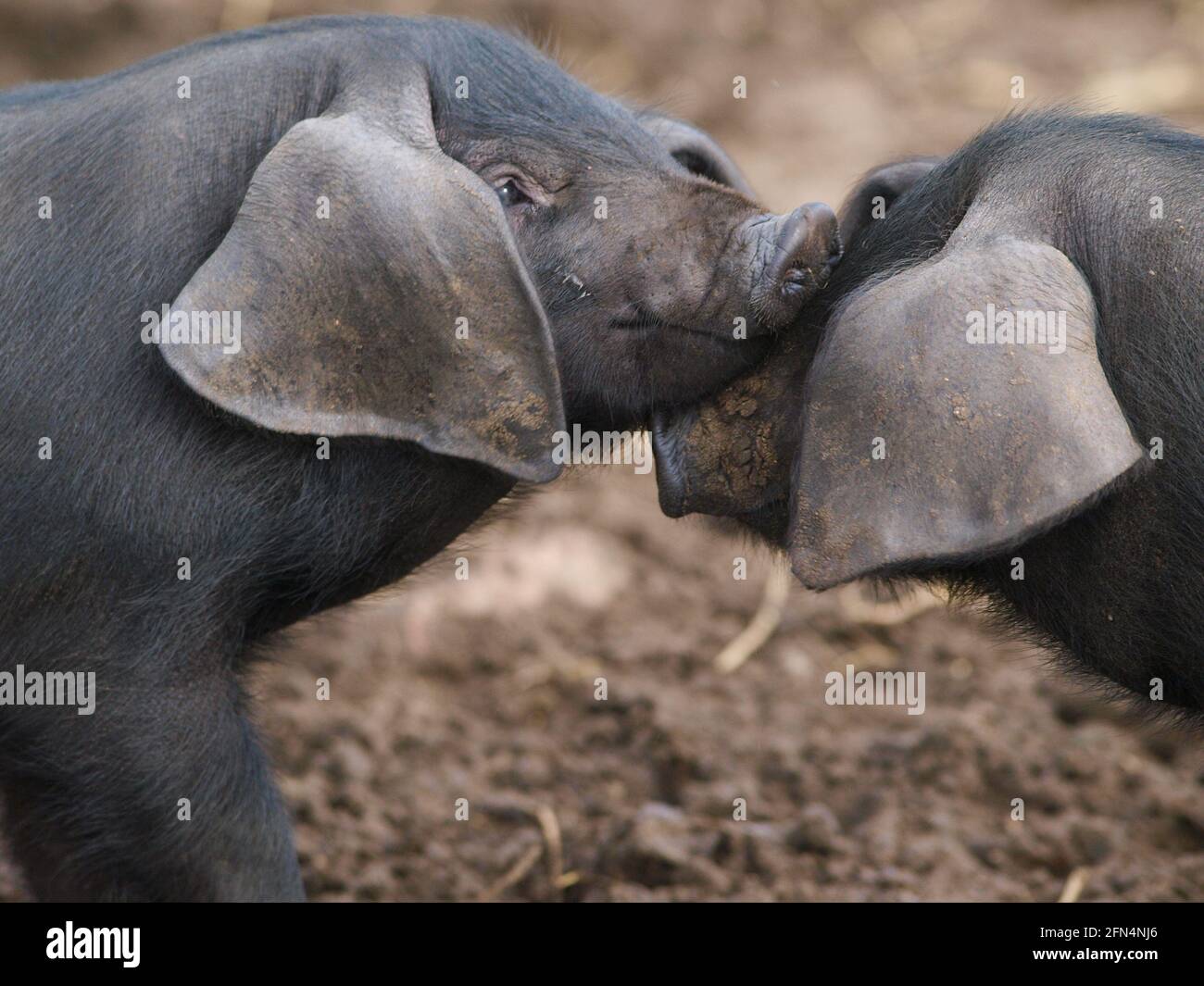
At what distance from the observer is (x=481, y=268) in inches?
127

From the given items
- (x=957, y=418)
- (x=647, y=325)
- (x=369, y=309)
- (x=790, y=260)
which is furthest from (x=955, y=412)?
(x=369, y=309)

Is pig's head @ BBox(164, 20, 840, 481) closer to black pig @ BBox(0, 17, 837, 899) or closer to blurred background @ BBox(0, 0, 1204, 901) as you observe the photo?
black pig @ BBox(0, 17, 837, 899)

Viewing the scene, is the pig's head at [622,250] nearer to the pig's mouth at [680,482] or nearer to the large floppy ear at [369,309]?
the pig's mouth at [680,482]

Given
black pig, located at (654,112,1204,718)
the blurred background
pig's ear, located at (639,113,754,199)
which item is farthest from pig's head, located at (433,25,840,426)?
the blurred background

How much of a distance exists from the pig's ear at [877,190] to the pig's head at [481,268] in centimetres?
37

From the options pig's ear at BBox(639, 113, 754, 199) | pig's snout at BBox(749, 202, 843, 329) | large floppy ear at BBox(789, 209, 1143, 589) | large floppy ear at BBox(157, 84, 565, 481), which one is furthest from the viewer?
pig's ear at BBox(639, 113, 754, 199)

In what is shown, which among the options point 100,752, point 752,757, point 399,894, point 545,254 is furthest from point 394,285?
point 752,757

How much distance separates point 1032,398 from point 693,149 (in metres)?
1.36

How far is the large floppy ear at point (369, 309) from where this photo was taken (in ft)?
10.3

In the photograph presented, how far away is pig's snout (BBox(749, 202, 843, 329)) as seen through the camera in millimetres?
3303

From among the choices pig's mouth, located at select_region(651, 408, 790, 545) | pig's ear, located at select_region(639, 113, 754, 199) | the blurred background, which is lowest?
the blurred background

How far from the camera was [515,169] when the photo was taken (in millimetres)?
3518

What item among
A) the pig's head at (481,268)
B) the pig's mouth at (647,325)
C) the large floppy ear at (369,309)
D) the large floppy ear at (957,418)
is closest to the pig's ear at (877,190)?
the pig's head at (481,268)

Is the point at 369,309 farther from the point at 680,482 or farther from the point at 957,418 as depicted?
the point at 957,418
